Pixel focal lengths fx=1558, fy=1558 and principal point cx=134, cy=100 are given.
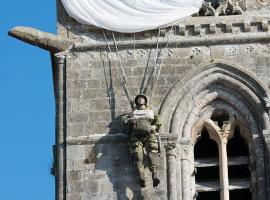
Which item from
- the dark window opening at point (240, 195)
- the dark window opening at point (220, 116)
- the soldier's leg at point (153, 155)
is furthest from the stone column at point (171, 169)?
the dark window opening at point (240, 195)

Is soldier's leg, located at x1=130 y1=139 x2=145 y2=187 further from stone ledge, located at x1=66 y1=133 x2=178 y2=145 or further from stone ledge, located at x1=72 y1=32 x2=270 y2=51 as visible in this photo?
stone ledge, located at x1=72 y1=32 x2=270 y2=51

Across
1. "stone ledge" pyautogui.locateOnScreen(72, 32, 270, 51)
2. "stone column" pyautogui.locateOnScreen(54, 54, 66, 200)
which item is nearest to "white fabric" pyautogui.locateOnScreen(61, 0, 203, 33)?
"stone ledge" pyautogui.locateOnScreen(72, 32, 270, 51)

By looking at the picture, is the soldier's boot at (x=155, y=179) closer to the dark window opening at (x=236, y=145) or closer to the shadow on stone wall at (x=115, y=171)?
the shadow on stone wall at (x=115, y=171)

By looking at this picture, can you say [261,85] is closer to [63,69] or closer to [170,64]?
[170,64]

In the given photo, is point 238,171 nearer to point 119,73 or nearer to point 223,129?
point 223,129

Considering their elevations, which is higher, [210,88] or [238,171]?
[210,88]

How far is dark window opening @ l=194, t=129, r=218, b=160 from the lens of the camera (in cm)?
2645

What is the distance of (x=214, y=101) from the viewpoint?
26.4 meters

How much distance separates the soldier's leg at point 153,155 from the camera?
25.2 m

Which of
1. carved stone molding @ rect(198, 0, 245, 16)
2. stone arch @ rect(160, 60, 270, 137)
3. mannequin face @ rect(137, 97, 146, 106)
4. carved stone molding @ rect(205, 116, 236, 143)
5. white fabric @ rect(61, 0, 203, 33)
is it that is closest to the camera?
mannequin face @ rect(137, 97, 146, 106)

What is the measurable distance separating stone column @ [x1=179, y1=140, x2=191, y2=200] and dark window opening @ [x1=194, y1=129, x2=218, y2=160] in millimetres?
599

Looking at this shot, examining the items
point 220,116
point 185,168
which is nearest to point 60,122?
point 185,168

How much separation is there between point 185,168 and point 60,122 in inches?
89.2

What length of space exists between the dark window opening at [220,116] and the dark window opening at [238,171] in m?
0.75
